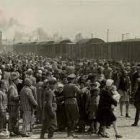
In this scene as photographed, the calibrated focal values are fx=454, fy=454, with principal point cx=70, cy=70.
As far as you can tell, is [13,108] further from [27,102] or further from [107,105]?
[107,105]

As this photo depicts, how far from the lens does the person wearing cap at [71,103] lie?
37.0 ft

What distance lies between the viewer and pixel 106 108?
435 inches

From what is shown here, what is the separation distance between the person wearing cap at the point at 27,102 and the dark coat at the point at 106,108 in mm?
1659

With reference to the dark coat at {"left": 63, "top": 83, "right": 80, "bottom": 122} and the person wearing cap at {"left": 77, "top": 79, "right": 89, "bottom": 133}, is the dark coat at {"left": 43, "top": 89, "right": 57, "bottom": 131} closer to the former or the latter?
the dark coat at {"left": 63, "top": 83, "right": 80, "bottom": 122}

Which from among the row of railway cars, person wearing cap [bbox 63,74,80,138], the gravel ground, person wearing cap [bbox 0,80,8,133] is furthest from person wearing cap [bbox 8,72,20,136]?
the row of railway cars

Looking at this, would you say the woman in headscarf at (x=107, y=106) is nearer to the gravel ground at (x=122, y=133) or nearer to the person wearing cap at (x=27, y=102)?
the gravel ground at (x=122, y=133)

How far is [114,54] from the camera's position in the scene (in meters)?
40.0

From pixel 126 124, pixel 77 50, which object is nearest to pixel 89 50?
pixel 77 50

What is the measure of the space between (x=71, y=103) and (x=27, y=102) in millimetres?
1096

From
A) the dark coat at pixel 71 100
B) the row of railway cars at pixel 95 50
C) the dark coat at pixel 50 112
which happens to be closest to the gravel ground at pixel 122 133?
the dark coat at pixel 71 100

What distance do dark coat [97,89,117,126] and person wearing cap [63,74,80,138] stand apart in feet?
2.11

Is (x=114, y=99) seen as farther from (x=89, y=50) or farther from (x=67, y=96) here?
(x=89, y=50)

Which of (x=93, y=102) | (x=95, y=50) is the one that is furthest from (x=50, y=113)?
(x=95, y=50)

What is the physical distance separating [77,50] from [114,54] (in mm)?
9786
